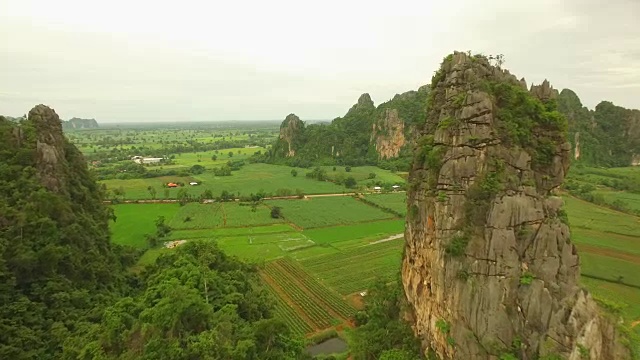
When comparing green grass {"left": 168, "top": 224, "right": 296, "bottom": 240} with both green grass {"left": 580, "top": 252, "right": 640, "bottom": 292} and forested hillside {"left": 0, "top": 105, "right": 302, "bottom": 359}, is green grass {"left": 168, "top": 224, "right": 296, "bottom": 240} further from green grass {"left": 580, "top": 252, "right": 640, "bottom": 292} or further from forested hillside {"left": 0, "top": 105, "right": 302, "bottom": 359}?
green grass {"left": 580, "top": 252, "right": 640, "bottom": 292}

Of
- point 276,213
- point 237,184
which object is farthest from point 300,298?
point 237,184

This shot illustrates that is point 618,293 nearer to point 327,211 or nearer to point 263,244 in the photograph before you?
point 263,244

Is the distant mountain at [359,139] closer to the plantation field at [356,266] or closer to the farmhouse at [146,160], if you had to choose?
the farmhouse at [146,160]

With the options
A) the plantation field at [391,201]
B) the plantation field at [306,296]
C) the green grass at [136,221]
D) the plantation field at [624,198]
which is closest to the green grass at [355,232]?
the plantation field at [391,201]

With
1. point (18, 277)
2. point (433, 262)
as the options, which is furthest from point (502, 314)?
point (18, 277)

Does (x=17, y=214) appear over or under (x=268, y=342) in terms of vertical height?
over

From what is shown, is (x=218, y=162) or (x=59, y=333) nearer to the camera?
(x=59, y=333)

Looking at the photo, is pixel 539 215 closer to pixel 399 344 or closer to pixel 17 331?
pixel 399 344
